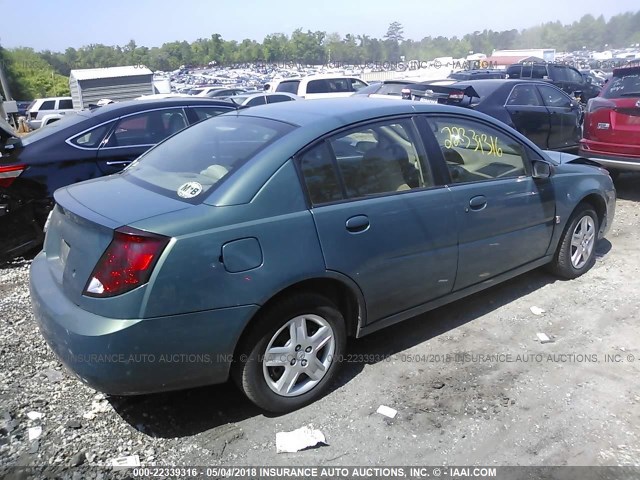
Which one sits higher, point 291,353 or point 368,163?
point 368,163

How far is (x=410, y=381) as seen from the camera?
3424mm

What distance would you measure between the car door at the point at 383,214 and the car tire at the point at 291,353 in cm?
27

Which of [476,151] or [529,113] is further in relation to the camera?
[529,113]

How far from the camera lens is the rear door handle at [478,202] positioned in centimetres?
376

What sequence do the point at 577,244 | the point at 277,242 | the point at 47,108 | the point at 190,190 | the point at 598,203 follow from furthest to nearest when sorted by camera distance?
the point at 47,108
the point at 598,203
the point at 577,244
the point at 190,190
the point at 277,242

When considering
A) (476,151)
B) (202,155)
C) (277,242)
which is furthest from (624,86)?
(277,242)

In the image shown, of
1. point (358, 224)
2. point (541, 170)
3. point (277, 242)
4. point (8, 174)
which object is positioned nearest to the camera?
point (277, 242)

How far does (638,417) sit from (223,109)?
17.7 ft

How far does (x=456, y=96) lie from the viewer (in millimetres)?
7555

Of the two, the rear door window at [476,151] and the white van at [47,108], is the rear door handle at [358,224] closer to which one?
the rear door window at [476,151]

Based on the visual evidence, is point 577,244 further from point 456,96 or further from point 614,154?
point 456,96

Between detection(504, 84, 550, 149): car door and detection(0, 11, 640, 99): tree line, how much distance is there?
4526 cm

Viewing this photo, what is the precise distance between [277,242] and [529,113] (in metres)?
7.12

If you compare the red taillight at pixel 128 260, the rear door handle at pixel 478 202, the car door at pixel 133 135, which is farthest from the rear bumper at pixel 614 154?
the red taillight at pixel 128 260
